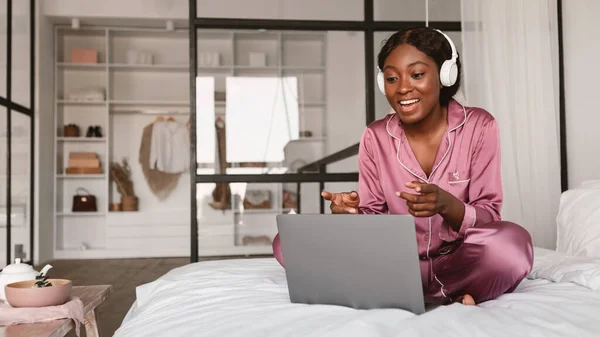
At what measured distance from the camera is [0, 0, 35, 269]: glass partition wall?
4812 mm

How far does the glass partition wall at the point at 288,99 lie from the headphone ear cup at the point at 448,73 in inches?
75.0

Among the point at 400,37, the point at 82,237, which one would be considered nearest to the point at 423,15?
the point at 400,37

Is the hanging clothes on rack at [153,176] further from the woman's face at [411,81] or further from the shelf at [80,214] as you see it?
the woman's face at [411,81]

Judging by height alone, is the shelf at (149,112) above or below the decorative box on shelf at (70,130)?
above

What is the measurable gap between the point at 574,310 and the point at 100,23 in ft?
20.0

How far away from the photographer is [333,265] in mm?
1163

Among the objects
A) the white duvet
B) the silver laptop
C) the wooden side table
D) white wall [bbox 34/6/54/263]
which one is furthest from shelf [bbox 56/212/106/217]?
the silver laptop

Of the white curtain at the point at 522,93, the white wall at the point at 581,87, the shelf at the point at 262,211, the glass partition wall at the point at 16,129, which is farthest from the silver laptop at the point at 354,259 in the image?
the glass partition wall at the point at 16,129

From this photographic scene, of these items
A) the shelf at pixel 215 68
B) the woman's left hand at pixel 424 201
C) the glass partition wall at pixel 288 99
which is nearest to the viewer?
the woman's left hand at pixel 424 201

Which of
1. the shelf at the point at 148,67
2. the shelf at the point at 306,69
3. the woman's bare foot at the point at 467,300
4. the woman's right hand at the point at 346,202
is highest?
the shelf at the point at 148,67

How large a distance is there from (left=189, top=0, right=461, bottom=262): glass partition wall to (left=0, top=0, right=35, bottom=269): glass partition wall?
224 cm

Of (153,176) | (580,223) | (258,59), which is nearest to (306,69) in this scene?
(258,59)

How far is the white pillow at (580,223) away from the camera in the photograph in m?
1.89

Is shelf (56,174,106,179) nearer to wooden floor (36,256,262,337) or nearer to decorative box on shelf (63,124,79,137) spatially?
decorative box on shelf (63,124,79,137)
